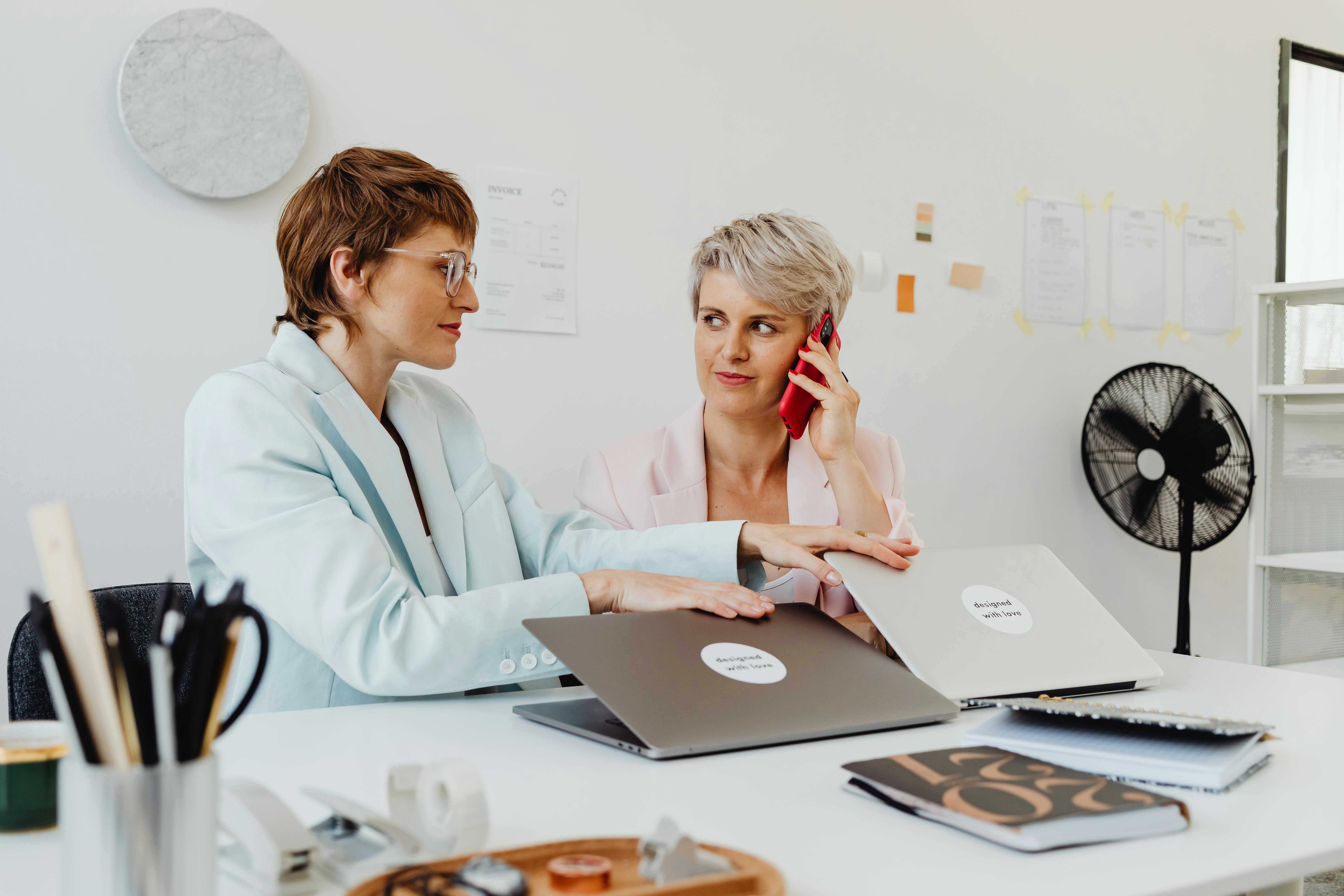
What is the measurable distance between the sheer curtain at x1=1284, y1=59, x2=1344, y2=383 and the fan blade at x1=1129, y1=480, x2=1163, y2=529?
116 cm

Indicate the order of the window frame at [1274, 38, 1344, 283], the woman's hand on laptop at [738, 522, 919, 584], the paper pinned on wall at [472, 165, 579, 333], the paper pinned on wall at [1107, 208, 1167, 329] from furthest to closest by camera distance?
the window frame at [1274, 38, 1344, 283] → the paper pinned on wall at [1107, 208, 1167, 329] → the paper pinned on wall at [472, 165, 579, 333] → the woman's hand on laptop at [738, 522, 919, 584]

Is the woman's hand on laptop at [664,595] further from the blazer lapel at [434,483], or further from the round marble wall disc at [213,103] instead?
the round marble wall disc at [213,103]

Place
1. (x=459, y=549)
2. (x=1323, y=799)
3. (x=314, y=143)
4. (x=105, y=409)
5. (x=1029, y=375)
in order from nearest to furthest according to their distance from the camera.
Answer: (x=1323, y=799), (x=459, y=549), (x=105, y=409), (x=314, y=143), (x=1029, y=375)

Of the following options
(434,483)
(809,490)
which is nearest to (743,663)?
(434,483)

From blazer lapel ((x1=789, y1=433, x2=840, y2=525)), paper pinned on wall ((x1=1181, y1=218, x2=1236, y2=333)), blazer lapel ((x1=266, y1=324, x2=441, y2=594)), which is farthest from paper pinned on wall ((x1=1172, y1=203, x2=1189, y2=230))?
blazer lapel ((x1=266, y1=324, x2=441, y2=594))

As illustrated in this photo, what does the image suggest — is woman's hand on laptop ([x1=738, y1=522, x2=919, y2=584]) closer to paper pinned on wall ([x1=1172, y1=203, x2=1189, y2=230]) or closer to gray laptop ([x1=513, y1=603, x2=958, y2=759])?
gray laptop ([x1=513, y1=603, x2=958, y2=759])

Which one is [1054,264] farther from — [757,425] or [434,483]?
[434,483]

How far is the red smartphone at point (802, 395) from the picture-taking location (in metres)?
2.04

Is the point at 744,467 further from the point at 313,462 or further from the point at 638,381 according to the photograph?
the point at 313,462

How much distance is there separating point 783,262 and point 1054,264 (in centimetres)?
188

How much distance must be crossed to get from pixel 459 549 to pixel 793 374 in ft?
2.55

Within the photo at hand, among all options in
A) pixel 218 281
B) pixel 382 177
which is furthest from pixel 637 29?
pixel 382 177

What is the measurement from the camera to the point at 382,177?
1.59 metres

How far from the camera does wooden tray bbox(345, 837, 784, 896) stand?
23.7 inches
